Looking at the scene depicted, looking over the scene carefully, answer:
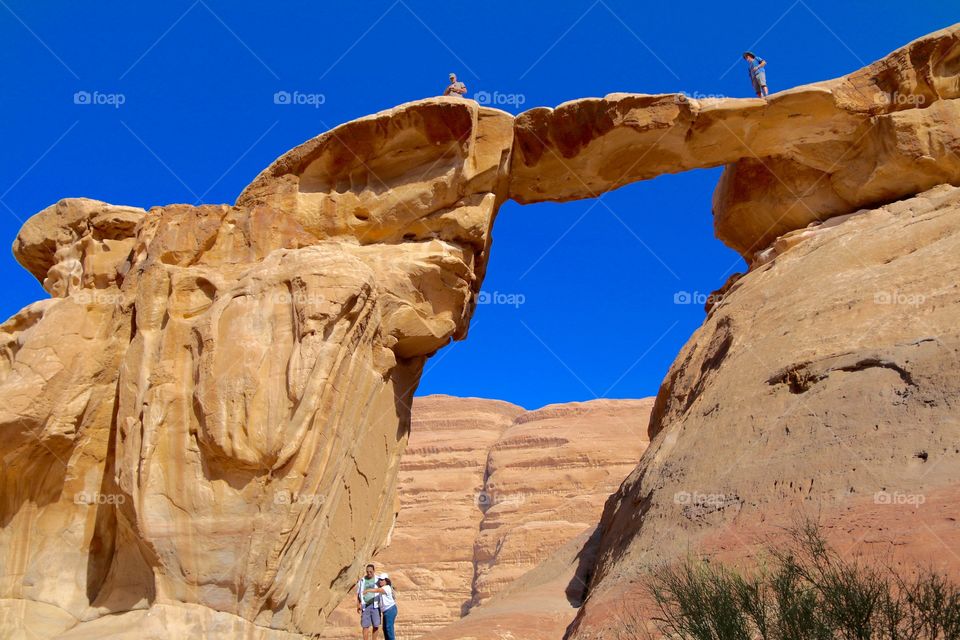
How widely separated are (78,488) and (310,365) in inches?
153

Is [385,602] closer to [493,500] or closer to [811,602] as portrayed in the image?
[811,602]

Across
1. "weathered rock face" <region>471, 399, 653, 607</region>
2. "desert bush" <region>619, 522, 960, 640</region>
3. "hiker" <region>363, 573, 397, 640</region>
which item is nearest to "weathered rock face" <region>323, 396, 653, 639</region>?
"weathered rock face" <region>471, 399, 653, 607</region>

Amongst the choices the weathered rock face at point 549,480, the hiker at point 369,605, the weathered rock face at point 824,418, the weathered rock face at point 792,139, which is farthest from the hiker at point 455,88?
the weathered rock face at point 549,480

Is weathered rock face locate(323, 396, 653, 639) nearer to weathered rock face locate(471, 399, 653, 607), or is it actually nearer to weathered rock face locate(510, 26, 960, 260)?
weathered rock face locate(471, 399, 653, 607)

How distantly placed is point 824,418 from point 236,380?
691 cm

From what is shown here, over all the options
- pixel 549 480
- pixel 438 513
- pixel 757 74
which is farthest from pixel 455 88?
pixel 438 513

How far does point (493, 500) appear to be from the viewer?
49062mm

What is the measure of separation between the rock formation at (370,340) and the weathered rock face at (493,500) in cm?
2877

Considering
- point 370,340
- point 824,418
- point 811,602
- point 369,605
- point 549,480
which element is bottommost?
point 811,602

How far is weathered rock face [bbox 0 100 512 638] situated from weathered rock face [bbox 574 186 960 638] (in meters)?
3.79

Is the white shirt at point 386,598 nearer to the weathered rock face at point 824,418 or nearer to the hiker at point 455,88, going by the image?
the weathered rock face at point 824,418

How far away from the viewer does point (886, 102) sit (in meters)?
14.4

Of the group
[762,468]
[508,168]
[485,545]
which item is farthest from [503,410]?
[762,468]

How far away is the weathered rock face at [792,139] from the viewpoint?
1402 centimetres
